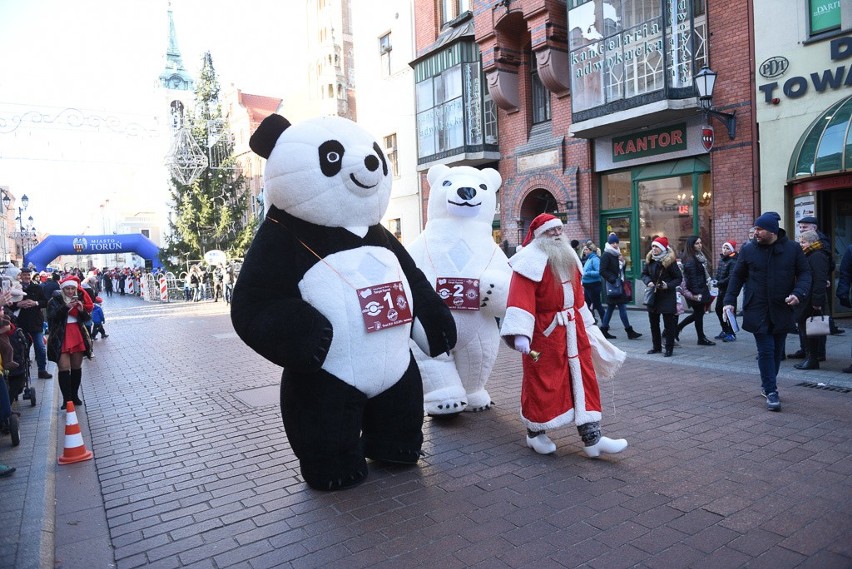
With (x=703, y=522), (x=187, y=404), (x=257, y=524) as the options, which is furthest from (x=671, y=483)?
(x=187, y=404)

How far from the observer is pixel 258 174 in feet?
158

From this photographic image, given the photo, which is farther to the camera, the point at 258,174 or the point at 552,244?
the point at 258,174

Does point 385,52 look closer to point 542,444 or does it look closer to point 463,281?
point 463,281

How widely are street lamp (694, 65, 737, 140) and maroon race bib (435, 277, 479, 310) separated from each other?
805 cm

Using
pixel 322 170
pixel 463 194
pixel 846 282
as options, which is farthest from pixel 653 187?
pixel 322 170

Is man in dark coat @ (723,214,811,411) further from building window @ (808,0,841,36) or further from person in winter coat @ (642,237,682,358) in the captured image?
building window @ (808,0,841,36)

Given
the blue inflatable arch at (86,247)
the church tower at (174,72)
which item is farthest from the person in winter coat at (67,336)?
the church tower at (174,72)

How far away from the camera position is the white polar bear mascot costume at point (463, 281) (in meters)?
5.34

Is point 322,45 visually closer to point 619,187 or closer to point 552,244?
point 619,187

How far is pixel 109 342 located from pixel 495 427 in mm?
10981

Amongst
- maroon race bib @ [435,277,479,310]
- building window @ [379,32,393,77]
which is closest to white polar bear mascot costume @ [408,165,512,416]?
maroon race bib @ [435,277,479,310]

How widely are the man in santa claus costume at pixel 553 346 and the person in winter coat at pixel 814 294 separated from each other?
3.99 metres

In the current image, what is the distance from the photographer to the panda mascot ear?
13.2ft

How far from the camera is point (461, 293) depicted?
17.6 feet
